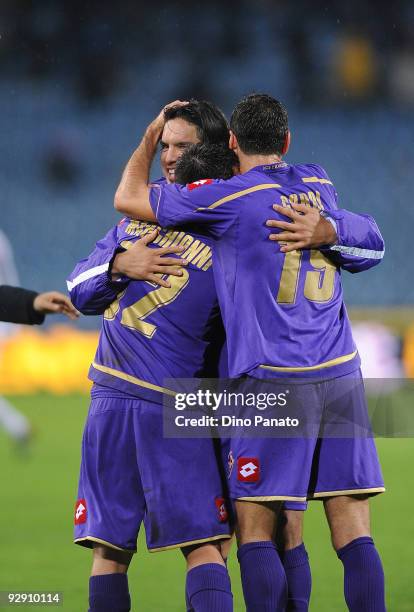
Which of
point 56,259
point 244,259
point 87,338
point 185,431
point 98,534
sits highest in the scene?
point 56,259

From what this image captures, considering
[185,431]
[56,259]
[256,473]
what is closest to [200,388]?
[185,431]

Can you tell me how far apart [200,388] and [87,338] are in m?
8.52

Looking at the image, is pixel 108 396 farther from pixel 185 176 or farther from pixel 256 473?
pixel 185 176

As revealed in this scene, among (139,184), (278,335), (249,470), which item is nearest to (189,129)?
(139,184)

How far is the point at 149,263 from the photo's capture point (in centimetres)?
295

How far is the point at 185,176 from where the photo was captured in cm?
303

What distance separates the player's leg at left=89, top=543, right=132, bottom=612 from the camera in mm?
2951

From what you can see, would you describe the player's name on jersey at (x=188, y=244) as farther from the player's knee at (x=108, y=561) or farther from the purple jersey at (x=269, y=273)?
the player's knee at (x=108, y=561)

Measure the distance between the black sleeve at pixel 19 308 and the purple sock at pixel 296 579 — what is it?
1186mm

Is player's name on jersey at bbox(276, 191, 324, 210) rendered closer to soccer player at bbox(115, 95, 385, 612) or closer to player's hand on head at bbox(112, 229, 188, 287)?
soccer player at bbox(115, 95, 385, 612)

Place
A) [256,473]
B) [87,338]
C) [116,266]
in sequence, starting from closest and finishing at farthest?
[256,473]
[116,266]
[87,338]

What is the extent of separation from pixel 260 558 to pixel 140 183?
1.17m

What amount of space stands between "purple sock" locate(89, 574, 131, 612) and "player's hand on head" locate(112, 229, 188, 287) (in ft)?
2.94

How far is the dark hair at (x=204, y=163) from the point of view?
3031 millimetres
